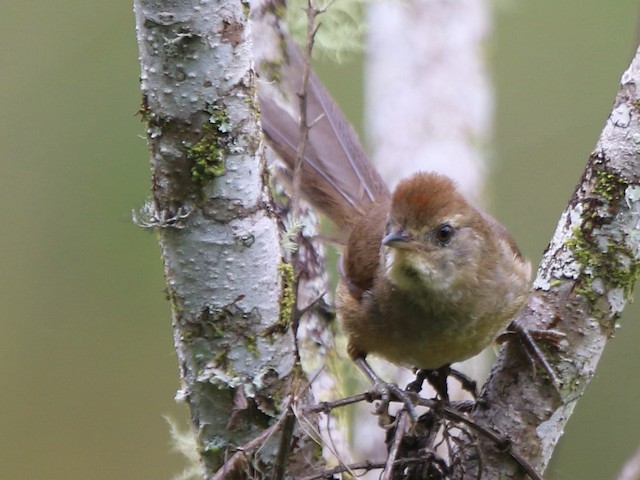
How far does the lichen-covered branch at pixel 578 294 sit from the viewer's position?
2881 mm

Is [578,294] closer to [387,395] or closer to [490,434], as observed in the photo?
[490,434]

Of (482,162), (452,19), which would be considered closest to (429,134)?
(482,162)

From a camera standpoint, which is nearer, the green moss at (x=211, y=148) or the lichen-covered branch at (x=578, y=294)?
the green moss at (x=211, y=148)

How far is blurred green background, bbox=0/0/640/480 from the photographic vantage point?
6.23 m

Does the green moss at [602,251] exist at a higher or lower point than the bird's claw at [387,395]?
higher

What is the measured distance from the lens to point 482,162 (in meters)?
5.32

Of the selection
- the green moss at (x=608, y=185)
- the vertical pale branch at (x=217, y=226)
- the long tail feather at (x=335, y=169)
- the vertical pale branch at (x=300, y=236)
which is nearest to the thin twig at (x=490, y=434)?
the vertical pale branch at (x=217, y=226)

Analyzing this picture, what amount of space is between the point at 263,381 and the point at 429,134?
2.71 meters

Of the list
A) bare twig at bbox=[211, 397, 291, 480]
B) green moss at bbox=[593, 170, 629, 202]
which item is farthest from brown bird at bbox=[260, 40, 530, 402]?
bare twig at bbox=[211, 397, 291, 480]

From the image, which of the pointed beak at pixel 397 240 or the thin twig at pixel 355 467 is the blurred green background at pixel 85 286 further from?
the thin twig at pixel 355 467

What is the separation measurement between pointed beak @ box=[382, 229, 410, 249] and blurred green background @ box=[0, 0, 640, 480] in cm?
309

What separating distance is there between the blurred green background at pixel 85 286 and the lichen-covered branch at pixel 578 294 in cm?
319

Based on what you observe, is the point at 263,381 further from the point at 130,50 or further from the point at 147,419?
the point at 130,50

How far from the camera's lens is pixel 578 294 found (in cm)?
301
